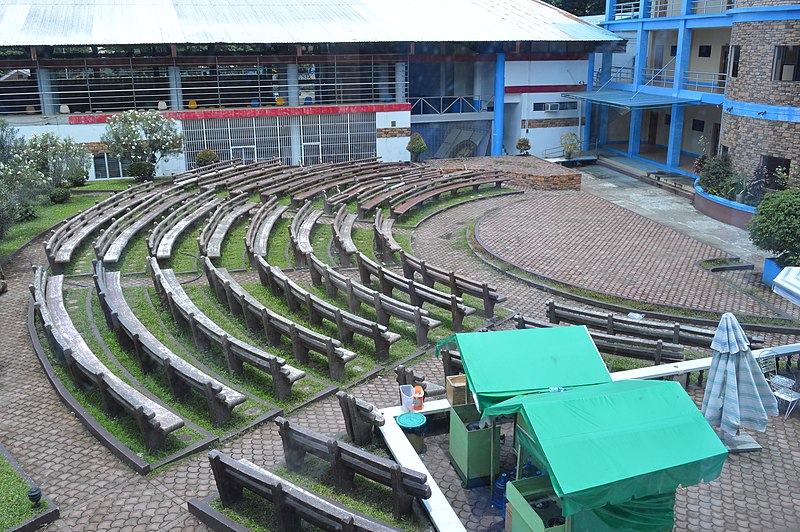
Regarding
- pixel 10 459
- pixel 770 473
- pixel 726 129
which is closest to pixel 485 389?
pixel 770 473

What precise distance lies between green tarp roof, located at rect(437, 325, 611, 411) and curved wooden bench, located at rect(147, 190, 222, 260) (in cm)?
1089

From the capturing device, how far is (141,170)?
27641 mm

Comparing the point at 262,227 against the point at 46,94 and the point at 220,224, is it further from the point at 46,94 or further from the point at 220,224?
the point at 46,94

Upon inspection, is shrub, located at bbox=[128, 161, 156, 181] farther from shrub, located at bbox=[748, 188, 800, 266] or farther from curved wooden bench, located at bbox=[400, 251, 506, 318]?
shrub, located at bbox=[748, 188, 800, 266]

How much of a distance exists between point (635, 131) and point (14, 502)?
114ft

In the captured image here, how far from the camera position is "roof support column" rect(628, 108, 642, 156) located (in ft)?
120

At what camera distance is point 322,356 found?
41.3 feet

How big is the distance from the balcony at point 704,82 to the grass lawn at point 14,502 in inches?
1210

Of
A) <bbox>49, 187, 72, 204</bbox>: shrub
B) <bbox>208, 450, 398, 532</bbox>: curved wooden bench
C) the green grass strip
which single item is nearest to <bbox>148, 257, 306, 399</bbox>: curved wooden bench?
the green grass strip

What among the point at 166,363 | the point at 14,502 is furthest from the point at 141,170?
the point at 14,502

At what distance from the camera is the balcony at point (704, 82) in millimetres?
32219

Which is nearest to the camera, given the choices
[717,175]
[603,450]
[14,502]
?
[603,450]

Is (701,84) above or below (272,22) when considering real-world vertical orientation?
below

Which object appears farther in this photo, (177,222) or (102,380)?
(177,222)
